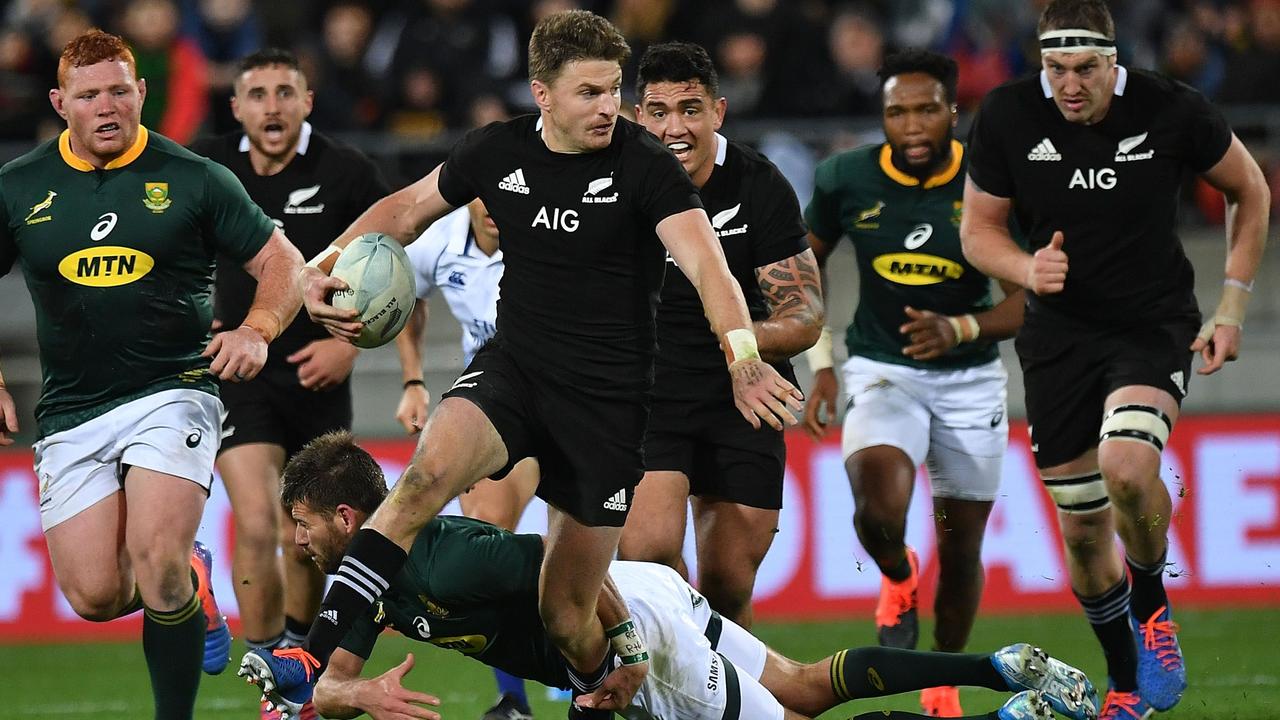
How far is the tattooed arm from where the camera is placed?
6.78m

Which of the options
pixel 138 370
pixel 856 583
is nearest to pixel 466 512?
pixel 138 370

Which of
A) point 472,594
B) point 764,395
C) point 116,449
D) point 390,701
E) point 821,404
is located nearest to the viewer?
point 390,701

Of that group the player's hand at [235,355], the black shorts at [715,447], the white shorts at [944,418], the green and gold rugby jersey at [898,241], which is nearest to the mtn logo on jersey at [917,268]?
the green and gold rugby jersey at [898,241]

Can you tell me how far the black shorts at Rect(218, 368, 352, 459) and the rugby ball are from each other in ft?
8.22

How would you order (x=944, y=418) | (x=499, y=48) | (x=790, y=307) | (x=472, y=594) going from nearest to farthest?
(x=472, y=594) → (x=790, y=307) → (x=944, y=418) → (x=499, y=48)

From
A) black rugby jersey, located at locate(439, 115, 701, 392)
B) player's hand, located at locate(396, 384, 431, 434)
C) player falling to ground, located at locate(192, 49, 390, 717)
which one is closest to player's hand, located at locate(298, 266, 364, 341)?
black rugby jersey, located at locate(439, 115, 701, 392)

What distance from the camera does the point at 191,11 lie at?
13742 millimetres

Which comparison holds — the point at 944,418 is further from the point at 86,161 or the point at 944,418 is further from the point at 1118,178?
the point at 86,161

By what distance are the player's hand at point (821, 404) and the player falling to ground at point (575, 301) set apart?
7.29 ft

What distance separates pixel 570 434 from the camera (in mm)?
5832

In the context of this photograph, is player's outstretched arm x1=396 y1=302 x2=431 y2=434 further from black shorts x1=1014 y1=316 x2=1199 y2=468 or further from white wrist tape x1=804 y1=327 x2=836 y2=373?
black shorts x1=1014 y1=316 x2=1199 y2=468

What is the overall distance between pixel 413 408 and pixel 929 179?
2.62 metres

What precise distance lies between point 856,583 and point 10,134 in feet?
22.2

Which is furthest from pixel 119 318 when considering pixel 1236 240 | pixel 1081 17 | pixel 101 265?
pixel 1236 240
